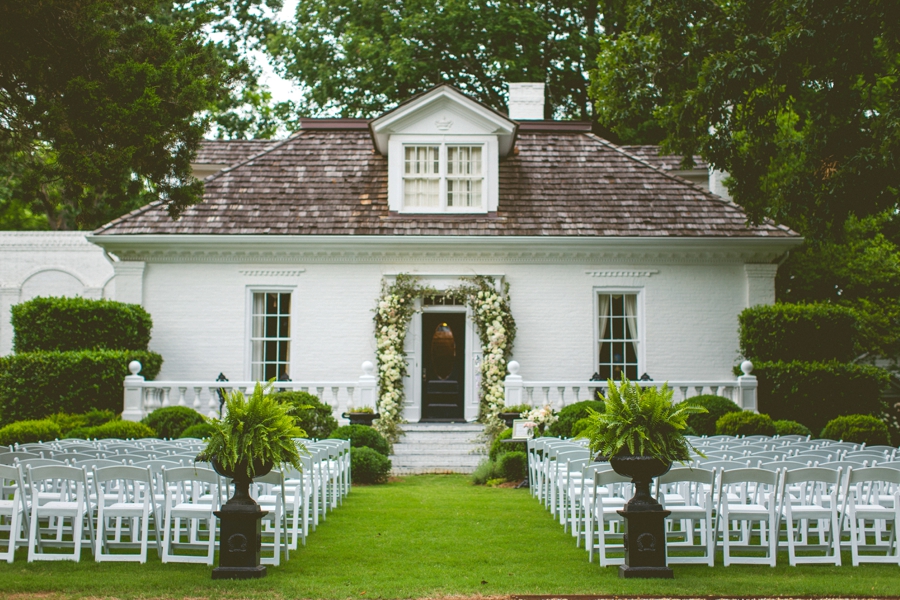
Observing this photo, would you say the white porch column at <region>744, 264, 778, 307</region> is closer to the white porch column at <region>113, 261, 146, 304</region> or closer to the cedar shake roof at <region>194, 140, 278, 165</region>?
the cedar shake roof at <region>194, 140, 278, 165</region>

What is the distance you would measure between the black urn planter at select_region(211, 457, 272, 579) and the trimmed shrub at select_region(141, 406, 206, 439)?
832 centimetres

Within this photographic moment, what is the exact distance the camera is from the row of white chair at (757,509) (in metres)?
7.86

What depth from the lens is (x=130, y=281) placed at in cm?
1911

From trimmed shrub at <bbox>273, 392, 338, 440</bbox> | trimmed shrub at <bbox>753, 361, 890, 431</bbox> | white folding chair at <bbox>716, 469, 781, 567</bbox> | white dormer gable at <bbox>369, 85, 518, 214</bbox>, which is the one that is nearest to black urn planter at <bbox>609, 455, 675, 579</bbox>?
white folding chair at <bbox>716, 469, 781, 567</bbox>

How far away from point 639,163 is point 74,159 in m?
14.8

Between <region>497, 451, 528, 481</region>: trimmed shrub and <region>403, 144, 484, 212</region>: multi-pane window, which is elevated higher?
<region>403, 144, 484, 212</region>: multi-pane window

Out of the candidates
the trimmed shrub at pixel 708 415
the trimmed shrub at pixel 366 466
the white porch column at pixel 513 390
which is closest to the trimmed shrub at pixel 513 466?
the trimmed shrub at pixel 366 466

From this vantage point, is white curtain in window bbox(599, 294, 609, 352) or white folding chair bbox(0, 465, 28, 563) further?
white curtain in window bbox(599, 294, 609, 352)

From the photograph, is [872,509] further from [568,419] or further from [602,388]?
[602,388]

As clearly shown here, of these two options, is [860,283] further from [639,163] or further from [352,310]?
[352,310]

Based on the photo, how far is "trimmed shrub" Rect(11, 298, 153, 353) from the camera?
16.9 metres

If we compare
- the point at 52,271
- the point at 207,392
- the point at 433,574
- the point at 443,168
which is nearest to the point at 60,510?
the point at 433,574

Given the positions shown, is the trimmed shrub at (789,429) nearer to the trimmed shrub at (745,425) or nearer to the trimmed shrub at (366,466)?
the trimmed shrub at (745,425)

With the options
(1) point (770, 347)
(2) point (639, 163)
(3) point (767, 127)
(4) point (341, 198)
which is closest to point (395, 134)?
(4) point (341, 198)
